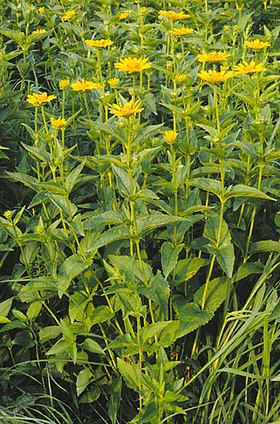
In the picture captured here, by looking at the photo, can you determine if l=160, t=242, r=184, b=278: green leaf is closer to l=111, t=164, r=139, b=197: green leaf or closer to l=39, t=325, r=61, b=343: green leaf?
l=111, t=164, r=139, b=197: green leaf

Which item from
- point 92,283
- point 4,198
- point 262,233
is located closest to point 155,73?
point 4,198

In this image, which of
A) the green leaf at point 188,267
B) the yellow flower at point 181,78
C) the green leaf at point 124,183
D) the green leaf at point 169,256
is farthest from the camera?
the yellow flower at point 181,78

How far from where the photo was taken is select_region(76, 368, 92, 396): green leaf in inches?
74.7

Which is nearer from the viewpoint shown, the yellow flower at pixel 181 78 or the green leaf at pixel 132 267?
the green leaf at pixel 132 267

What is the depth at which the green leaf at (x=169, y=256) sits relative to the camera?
1848mm

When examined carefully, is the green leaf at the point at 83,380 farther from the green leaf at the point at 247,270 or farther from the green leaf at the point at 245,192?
the green leaf at the point at 245,192

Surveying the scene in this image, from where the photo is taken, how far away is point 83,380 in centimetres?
191

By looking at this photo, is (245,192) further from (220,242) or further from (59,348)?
(59,348)

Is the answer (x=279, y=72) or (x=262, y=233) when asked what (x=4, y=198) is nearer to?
(x=262, y=233)

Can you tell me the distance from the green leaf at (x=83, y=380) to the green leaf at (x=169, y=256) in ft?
1.13

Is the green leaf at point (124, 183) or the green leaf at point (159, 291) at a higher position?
the green leaf at point (124, 183)

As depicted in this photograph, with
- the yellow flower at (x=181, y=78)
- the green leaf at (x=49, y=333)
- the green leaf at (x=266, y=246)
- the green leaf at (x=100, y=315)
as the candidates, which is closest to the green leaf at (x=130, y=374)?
the green leaf at (x=100, y=315)

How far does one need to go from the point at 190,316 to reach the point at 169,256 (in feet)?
0.56

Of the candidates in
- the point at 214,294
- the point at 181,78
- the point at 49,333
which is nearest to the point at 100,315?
the point at 49,333
